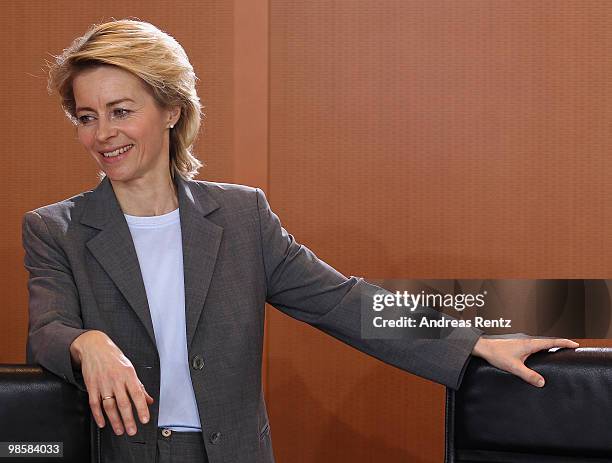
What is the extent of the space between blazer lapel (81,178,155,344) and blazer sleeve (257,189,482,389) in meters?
0.29

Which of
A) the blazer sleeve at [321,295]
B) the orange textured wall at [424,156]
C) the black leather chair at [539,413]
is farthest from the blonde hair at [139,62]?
the orange textured wall at [424,156]

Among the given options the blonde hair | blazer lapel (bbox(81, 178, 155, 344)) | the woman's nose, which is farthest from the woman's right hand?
the blonde hair

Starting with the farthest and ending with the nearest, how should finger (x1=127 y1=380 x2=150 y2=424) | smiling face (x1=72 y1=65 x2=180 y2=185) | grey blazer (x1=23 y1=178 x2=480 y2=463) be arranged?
smiling face (x1=72 y1=65 x2=180 y2=185) < grey blazer (x1=23 y1=178 x2=480 y2=463) < finger (x1=127 y1=380 x2=150 y2=424)

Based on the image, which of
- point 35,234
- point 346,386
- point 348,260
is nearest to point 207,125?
point 348,260

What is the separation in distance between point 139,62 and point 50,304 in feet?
1.68

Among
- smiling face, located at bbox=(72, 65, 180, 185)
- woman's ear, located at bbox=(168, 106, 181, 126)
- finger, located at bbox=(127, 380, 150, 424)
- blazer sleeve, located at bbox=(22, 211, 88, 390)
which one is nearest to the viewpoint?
finger, located at bbox=(127, 380, 150, 424)

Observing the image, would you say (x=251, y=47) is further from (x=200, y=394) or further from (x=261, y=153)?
(x=200, y=394)

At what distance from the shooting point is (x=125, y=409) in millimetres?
1433

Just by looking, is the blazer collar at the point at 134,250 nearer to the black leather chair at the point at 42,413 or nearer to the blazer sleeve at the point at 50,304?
the blazer sleeve at the point at 50,304

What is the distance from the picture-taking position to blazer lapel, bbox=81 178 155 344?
1.78 m

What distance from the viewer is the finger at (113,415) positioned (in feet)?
4.71

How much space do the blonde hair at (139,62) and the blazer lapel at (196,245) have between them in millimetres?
89

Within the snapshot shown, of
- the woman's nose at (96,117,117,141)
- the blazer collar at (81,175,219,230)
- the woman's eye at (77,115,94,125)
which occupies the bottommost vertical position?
the blazer collar at (81,175,219,230)

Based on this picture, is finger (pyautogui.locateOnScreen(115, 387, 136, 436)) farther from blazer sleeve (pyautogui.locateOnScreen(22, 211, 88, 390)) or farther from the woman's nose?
the woman's nose
